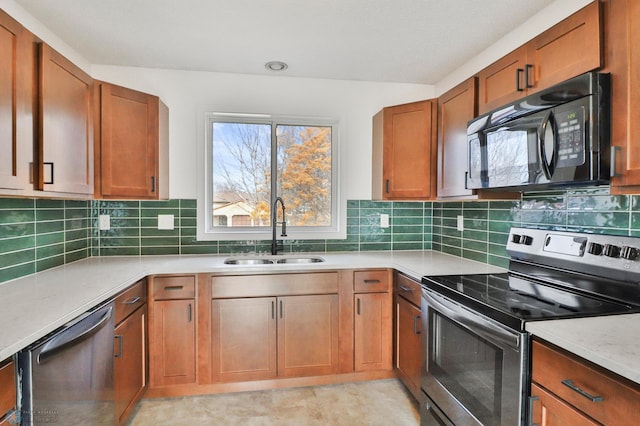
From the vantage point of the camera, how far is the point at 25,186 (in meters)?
1.54

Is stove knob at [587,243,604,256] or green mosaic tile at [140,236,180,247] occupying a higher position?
stove knob at [587,243,604,256]

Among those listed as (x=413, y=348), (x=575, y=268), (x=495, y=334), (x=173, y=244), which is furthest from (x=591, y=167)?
(x=173, y=244)

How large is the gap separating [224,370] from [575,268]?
6.84 ft

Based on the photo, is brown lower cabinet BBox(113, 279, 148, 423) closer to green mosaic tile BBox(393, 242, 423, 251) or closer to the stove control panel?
green mosaic tile BBox(393, 242, 423, 251)

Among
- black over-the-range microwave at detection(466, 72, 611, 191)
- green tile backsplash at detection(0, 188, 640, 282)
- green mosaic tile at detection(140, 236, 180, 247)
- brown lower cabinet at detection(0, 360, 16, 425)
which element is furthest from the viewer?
green mosaic tile at detection(140, 236, 180, 247)

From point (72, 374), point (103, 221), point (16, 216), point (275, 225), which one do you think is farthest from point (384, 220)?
point (16, 216)

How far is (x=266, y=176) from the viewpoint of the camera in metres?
2.94

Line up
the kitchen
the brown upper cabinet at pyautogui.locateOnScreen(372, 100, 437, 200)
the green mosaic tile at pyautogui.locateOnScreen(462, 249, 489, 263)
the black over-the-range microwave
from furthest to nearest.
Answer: the brown upper cabinet at pyautogui.locateOnScreen(372, 100, 437, 200)
the green mosaic tile at pyautogui.locateOnScreen(462, 249, 489, 263)
the kitchen
the black over-the-range microwave

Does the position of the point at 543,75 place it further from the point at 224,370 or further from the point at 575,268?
the point at 224,370

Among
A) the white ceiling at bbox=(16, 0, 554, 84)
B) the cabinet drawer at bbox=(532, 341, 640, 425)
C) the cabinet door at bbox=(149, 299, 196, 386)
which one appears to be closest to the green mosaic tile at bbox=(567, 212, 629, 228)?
the cabinet drawer at bbox=(532, 341, 640, 425)

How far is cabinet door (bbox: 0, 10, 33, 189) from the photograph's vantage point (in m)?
1.42

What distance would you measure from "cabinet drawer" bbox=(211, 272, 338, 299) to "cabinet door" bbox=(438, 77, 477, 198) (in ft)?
3.25

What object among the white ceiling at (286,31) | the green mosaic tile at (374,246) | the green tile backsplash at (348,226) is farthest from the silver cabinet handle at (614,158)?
the green mosaic tile at (374,246)

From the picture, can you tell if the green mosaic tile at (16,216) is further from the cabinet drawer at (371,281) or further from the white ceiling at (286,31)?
the cabinet drawer at (371,281)
